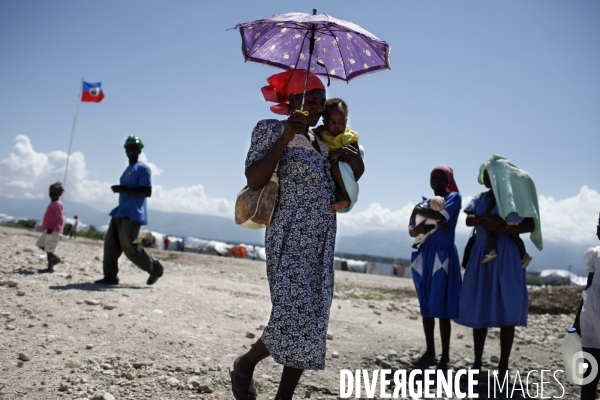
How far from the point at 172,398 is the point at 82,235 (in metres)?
25.5

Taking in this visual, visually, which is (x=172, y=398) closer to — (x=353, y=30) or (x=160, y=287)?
(x=353, y=30)

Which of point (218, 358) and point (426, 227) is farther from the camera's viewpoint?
point (426, 227)

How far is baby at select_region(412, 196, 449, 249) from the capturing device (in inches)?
227

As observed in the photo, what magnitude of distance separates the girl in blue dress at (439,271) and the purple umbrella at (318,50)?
246 cm

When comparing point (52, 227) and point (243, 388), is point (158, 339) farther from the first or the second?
point (52, 227)

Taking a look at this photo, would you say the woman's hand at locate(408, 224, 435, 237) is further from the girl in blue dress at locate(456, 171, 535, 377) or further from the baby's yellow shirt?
the baby's yellow shirt

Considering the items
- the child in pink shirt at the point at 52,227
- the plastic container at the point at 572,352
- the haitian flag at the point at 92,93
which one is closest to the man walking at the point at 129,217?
the child in pink shirt at the point at 52,227

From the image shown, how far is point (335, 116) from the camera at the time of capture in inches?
137

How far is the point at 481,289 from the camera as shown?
18.1 ft

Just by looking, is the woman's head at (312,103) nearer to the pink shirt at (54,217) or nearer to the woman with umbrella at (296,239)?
the woman with umbrella at (296,239)

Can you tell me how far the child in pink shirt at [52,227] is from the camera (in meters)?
8.15

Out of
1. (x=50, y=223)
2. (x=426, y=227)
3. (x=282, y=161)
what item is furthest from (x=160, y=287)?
(x=282, y=161)

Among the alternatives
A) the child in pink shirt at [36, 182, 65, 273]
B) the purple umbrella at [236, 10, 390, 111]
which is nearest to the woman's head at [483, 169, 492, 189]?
the purple umbrella at [236, 10, 390, 111]

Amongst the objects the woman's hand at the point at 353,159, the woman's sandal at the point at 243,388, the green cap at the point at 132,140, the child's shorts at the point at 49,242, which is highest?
the green cap at the point at 132,140
